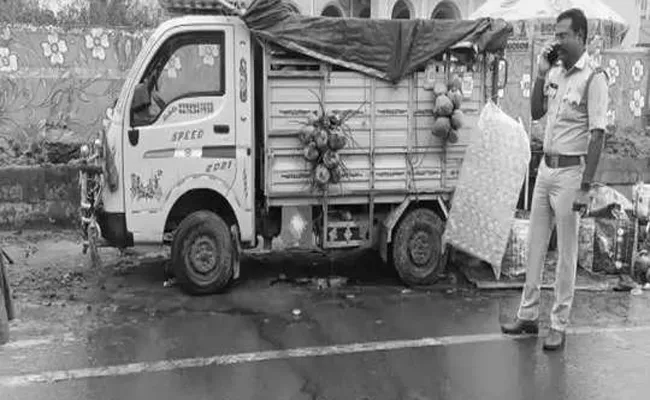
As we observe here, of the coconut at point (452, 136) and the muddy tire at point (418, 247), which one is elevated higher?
the coconut at point (452, 136)

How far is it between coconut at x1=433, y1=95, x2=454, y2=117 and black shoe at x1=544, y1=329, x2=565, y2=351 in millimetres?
2278

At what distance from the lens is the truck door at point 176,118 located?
643 cm

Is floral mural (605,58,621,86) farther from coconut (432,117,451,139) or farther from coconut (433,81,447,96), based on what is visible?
coconut (432,117,451,139)

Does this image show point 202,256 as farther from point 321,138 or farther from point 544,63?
point 544,63

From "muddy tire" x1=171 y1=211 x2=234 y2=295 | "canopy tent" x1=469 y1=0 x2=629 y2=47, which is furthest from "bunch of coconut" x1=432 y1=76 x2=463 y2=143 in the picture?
"canopy tent" x1=469 y1=0 x2=629 y2=47

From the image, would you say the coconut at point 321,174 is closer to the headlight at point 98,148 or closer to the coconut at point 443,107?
the coconut at point 443,107

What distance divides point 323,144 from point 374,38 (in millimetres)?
1108

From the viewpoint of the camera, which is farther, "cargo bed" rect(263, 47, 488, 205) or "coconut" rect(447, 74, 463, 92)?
"coconut" rect(447, 74, 463, 92)

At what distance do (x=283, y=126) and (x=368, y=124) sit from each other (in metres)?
0.78

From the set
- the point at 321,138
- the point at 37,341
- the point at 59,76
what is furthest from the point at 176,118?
the point at 59,76

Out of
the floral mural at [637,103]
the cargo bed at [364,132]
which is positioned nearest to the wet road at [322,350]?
the cargo bed at [364,132]

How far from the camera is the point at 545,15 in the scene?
12.5m

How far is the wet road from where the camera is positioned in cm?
463

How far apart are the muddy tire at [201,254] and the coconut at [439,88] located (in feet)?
7.54
